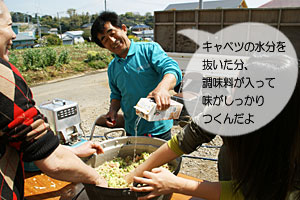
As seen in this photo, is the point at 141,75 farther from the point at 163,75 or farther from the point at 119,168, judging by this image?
the point at 119,168

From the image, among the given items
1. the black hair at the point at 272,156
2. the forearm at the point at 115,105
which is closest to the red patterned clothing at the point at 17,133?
the black hair at the point at 272,156

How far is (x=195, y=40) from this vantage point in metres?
8.18

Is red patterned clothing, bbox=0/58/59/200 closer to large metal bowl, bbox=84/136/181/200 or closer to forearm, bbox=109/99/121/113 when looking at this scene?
large metal bowl, bbox=84/136/181/200

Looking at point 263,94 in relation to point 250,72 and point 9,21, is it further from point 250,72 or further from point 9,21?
point 9,21

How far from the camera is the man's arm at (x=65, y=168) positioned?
99 cm

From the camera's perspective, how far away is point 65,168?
1057 millimetres

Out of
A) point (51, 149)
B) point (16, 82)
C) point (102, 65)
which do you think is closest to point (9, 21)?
point (16, 82)

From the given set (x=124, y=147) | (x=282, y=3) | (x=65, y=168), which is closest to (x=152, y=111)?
(x=124, y=147)

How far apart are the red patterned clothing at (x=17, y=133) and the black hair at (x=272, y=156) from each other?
82cm

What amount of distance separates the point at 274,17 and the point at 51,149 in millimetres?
7657

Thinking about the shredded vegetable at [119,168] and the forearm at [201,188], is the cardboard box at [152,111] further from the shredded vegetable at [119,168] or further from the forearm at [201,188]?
the forearm at [201,188]

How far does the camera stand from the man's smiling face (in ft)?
6.91

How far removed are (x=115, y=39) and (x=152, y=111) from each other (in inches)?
39.4

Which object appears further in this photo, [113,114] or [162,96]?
[113,114]
